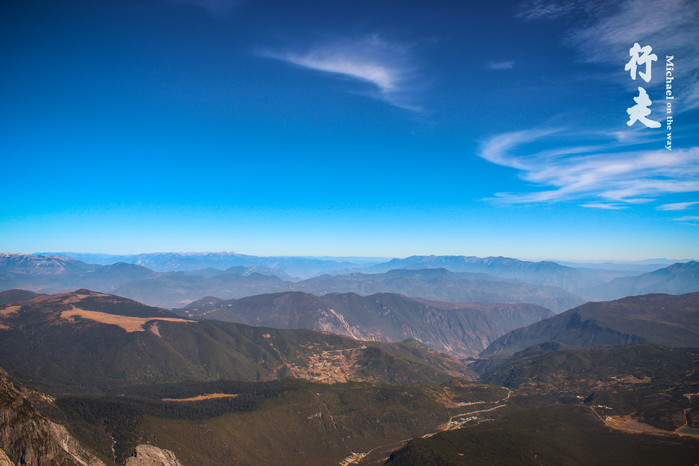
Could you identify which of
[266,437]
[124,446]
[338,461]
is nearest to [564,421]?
[338,461]

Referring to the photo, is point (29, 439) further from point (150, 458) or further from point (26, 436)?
point (150, 458)

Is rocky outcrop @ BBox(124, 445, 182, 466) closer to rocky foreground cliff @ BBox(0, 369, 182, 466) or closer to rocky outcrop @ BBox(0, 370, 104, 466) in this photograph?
rocky foreground cliff @ BBox(0, 369, 182, 466)

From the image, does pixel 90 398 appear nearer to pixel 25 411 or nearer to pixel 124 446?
pixel 124 446

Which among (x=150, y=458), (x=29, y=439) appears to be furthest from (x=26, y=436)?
(x=150, y=458)

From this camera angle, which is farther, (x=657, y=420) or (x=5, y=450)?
(x=657, y=420)

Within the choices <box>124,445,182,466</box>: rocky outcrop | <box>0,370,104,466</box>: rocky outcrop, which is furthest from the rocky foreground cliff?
<box>124,445,182,466</box>: rocky outcrop

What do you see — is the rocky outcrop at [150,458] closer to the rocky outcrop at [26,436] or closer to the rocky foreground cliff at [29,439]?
the rocky foreground cliff at [29,439]
